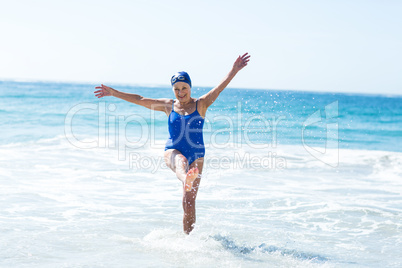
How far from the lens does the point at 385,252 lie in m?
5.51

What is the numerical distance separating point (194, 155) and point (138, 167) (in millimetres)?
5805

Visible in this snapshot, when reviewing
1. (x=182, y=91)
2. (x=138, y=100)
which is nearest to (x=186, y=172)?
(x=182, y=91)

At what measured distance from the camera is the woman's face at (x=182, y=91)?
5.47 metres

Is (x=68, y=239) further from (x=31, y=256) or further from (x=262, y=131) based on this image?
(x=262, y=131)

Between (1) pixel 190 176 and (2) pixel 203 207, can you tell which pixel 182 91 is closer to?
(1) pixel 190 176

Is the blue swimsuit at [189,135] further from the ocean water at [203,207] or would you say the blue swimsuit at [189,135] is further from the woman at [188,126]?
the ocean water at [203,207]

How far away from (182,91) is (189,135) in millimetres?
566

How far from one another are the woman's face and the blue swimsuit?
0.22 meters

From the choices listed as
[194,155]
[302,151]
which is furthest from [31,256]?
[302,151]

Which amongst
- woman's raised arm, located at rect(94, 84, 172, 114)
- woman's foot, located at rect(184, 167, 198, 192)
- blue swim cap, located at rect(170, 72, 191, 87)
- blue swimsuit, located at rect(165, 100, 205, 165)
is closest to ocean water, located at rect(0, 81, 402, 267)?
woman's foot, located at rect(184, 167, 198, 192)

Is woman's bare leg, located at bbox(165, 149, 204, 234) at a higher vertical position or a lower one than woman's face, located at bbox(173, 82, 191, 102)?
lower

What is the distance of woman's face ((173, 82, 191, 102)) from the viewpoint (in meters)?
5.47

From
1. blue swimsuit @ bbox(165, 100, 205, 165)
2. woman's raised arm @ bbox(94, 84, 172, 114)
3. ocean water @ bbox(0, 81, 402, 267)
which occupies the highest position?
woman's raised arm @ bbox(94, 84, 172, 114)

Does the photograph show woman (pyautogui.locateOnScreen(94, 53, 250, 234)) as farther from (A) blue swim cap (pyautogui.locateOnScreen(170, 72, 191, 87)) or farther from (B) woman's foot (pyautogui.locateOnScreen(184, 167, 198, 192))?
(B) woman's foot (pyautogui.locateOnScreen(184, 167, 198, 192))
